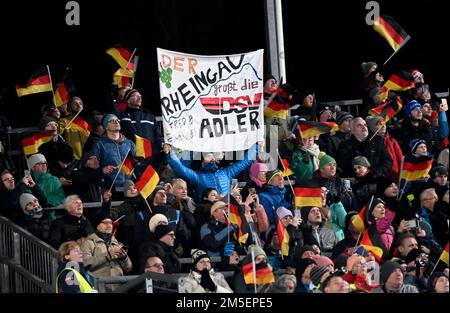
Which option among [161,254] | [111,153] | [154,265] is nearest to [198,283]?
[154,265]

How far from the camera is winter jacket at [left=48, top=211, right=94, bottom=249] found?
2538 cm

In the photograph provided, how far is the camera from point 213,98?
92.2 ft

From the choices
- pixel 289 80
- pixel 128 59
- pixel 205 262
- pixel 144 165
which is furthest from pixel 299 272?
pixel 289 80

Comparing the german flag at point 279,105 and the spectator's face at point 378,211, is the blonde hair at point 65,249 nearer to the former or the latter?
the spectator's face at point 378,211

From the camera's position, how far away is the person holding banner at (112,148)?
27375mm

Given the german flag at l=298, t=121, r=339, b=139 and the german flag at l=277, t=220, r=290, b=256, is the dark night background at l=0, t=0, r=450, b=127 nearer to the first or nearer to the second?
the german flag at l=298, t=121, r=339, b=139

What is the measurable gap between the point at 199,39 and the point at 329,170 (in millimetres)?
5260

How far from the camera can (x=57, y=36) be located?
3197 cm

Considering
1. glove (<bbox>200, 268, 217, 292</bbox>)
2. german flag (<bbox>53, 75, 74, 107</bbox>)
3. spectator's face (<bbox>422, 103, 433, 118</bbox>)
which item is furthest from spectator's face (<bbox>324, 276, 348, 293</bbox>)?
german flag (<bbox>53, 75, 74, 107</bbox>)

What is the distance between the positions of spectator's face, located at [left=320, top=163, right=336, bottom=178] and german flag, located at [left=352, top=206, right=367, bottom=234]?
124cm

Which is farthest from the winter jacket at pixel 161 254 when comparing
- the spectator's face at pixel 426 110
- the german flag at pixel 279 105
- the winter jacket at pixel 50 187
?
the spectator's face at pixel 426 110

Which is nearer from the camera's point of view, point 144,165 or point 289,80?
point 144,165
